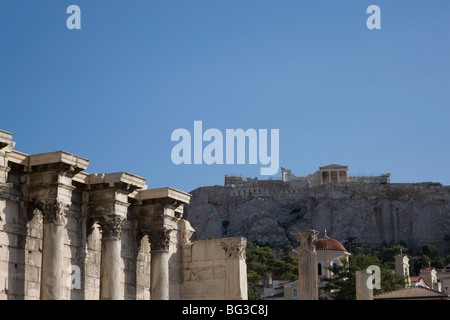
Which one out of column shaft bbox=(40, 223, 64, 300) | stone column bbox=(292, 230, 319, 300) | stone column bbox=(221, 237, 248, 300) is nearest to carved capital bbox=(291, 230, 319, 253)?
stone column bbox=(292, 230, 319, 300)

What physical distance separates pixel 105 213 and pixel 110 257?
85cm

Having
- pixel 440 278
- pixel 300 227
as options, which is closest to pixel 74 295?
pixel 440 278

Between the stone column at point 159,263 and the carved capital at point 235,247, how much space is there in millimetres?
1281

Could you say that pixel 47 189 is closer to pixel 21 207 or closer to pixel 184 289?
pixel 21 207

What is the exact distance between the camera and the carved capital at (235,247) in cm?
1847

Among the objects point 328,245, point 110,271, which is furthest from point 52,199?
point 328,245

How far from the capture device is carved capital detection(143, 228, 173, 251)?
18.2m

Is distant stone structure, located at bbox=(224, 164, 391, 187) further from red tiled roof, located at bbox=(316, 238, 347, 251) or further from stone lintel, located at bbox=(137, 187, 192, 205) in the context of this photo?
stone lintel, located at bbox=(137, 187, 192, 205)

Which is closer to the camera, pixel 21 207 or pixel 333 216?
pixel 21 207

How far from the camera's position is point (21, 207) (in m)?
15.4

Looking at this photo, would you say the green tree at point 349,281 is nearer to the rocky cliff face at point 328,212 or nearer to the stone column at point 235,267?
the stone column at point 235,267

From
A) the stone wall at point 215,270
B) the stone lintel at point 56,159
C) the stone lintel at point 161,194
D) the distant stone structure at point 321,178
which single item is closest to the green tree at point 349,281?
the stone wall at point 215,270

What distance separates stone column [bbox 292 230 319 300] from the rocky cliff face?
85.6 meters
